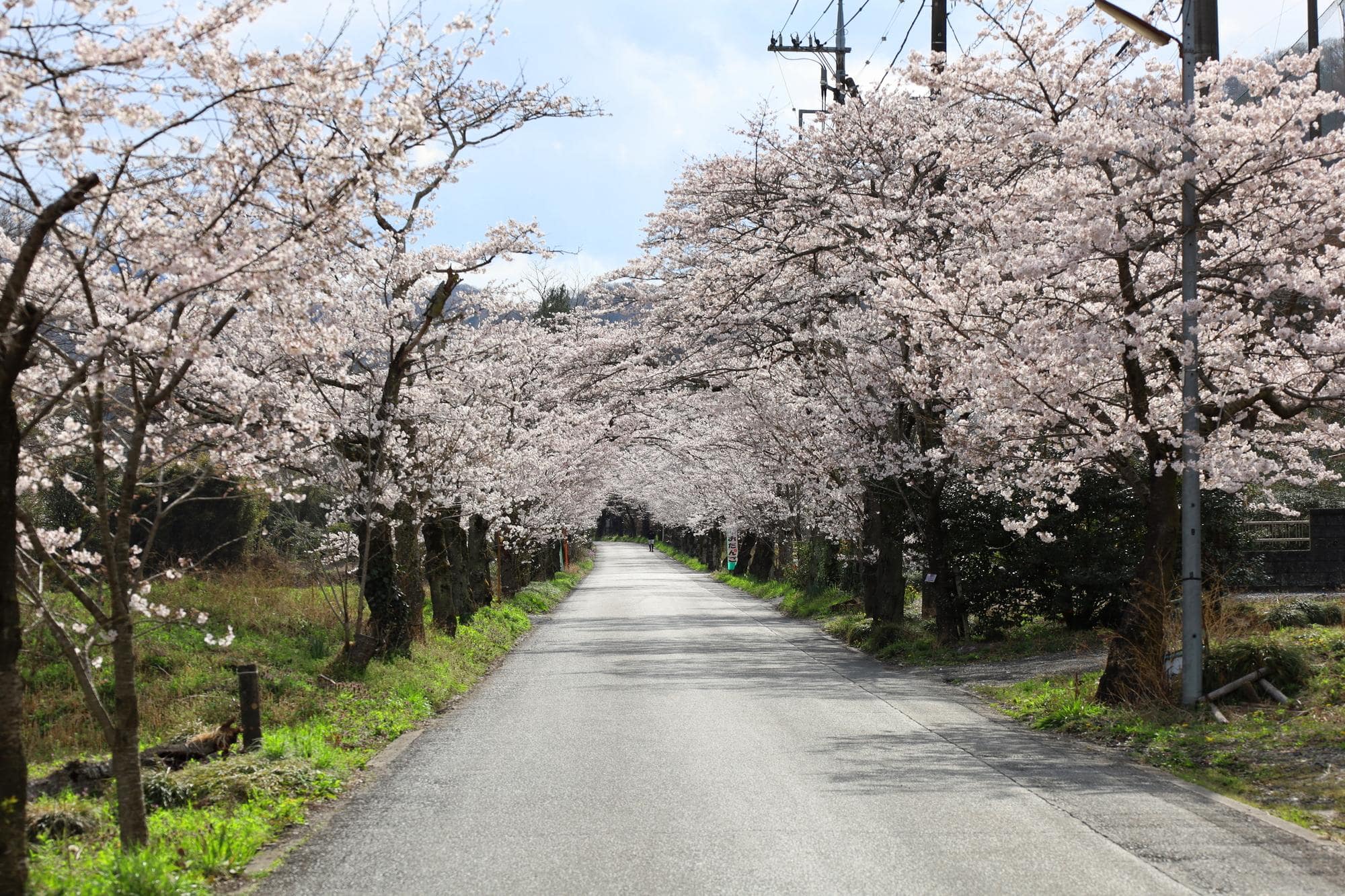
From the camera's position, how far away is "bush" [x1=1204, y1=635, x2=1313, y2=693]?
38.8ft

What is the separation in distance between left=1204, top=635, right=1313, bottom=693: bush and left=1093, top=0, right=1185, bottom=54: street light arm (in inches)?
242

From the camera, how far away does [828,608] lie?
29.2 metres

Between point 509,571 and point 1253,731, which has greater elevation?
point 509,571

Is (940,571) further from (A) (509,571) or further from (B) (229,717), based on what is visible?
(A) (509,571)

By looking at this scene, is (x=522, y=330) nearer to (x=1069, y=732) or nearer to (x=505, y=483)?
(x=505, y=483)

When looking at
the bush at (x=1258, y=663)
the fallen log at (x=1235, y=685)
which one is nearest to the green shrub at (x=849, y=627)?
the bush at (x=1258, y=663)

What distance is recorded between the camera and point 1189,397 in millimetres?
11469

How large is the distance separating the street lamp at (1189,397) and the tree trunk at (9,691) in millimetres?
9866

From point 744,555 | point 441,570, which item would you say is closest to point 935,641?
point 441,570

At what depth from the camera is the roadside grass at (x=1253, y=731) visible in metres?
8.54

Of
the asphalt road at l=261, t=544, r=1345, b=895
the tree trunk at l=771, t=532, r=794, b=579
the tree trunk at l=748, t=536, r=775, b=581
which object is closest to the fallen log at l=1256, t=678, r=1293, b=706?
the asphalt road at l=261, t=544, r=1345, b=895

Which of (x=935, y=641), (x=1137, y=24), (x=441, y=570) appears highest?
(x=1137, y=24)

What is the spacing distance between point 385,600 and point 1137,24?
11.2 m

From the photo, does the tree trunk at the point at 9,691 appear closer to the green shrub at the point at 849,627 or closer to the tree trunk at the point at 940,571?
the tree trunk at the point at 940,571
